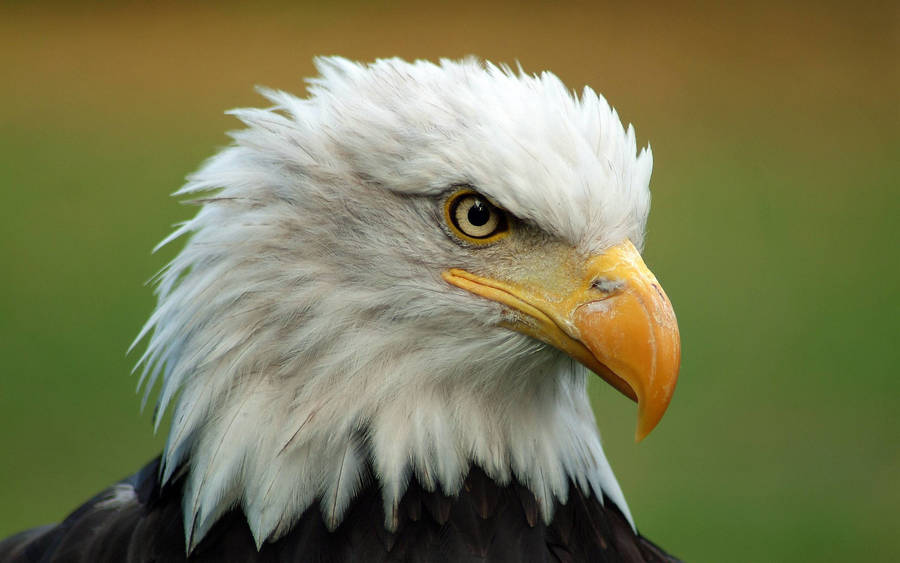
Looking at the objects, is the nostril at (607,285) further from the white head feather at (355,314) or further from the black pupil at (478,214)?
the black pupil at (478,214)

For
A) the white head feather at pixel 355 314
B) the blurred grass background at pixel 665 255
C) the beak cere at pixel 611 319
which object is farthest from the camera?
the blurred grass background at pixel 665 255

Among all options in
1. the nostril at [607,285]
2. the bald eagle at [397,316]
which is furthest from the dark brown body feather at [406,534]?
the nostril at [607,285]

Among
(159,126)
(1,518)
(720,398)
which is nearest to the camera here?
(1,518)

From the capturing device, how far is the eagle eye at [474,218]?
7.13ft

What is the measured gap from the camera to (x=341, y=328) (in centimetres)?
223

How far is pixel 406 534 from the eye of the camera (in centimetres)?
227

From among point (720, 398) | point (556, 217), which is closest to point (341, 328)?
point (556, 217)

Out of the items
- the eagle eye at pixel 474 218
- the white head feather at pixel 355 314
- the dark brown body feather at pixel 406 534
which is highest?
the eagle eye at pixel 474 218

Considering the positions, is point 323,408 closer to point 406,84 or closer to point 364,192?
point 364,192

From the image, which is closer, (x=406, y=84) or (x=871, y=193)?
(x=406, y=84)

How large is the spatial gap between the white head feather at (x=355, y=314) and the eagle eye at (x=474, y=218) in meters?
0.03

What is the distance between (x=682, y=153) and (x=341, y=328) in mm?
8884

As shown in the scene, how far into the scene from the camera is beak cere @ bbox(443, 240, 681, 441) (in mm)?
Answer: 2090

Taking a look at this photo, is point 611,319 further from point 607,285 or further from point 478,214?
point 478,214
